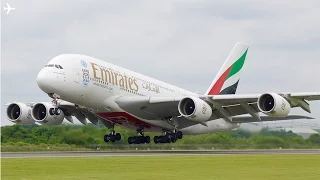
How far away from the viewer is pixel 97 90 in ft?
134

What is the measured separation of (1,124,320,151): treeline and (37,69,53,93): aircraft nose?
4.45 meters

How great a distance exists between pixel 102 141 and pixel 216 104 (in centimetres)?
833

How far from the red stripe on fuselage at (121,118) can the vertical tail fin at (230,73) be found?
8740 mm

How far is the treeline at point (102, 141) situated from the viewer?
42219mm

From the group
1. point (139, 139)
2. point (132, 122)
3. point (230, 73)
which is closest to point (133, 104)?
point (132, 122)

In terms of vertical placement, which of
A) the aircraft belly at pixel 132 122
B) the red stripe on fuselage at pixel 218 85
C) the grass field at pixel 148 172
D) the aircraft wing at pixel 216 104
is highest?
the red stripe on fuselage at pixel 218 85

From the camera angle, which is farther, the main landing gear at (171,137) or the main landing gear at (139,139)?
the main landing gear at (139,139)

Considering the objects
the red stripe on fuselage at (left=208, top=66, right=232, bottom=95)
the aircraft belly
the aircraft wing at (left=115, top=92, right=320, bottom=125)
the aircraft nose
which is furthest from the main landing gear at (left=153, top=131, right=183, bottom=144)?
the aircraft nose

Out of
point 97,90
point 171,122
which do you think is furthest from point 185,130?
point 97,90

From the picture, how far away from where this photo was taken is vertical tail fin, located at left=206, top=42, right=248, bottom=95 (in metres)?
52.4

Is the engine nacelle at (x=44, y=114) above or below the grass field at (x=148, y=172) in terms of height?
above

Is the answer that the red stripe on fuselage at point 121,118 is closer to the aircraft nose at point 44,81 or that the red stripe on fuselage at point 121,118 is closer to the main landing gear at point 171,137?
the main landing gear at point 171,137

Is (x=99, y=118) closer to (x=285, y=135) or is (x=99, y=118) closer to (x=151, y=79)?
(x=151, y=79)

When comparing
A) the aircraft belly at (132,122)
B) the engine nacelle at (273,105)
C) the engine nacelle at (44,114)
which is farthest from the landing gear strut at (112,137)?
the engine nacelle at (273,105)
